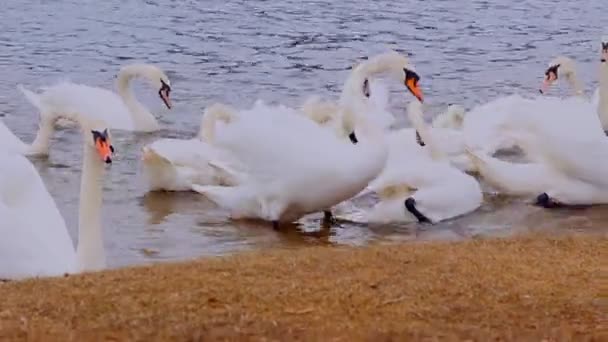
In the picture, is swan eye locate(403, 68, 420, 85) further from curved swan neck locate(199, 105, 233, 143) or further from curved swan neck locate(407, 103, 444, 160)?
curved swan neck locate(199, 105, 233, 143)

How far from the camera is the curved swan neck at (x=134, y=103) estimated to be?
12.4m

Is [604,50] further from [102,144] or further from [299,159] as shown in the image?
[102,144]

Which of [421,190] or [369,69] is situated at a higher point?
[369,69]

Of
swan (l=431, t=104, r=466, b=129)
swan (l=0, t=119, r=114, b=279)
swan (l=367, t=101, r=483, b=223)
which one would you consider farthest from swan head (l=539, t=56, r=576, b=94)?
swan (l=0, t=119, r=114, b=279)

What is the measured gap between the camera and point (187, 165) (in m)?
10.3

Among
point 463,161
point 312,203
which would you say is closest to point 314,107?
point 463,161

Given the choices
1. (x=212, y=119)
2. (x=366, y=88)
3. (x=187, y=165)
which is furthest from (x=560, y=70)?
(x=187, y=165)

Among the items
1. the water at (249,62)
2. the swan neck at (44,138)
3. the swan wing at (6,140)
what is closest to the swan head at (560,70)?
the water at (249,62)

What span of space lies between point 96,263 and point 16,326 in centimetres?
241

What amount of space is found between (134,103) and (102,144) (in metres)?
5.06

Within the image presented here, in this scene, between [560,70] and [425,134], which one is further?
[560,70]

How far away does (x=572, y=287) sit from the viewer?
5578 millimetres

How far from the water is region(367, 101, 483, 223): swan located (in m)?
0.10

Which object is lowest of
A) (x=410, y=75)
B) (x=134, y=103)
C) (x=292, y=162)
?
(x=134, y=103)
